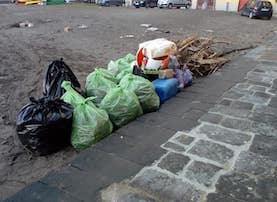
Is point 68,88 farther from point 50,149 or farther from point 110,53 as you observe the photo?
point 110,53

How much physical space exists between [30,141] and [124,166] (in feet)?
3.49

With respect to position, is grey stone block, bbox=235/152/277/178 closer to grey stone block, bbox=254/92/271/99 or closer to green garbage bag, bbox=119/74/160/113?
green garbage bag, bbox=119/74/160/113

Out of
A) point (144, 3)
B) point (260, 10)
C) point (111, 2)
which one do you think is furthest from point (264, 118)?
point (111, 2)

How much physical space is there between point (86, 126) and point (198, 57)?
353 cm

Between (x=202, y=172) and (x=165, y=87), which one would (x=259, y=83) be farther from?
(x=202, y=172)

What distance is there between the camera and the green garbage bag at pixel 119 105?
3660mm

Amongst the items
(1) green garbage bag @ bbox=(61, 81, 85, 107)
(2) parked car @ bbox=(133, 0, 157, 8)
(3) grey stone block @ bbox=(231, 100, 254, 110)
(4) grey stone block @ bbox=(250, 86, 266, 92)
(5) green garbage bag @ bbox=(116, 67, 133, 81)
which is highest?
(2) parked car @ bbox=(133, 0, 157, 8)

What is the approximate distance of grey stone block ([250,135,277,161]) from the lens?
305cm

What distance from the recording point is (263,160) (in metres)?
2.94

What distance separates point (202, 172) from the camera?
271 centimetres

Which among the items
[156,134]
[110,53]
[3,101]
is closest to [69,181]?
[156,134]

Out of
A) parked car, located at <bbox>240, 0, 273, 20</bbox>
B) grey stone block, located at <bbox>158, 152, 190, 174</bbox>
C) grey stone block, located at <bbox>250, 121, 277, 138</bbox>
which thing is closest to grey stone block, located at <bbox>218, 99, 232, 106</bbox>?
grey stone block, located at <bbox>250, 121, 277, 138</bbox>

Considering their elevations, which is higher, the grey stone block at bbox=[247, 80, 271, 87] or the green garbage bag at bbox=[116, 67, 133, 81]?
the green garbage bag at bbox=[116, 67, 133, 81]

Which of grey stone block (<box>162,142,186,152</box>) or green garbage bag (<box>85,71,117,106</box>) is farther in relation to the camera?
green garbage bag (<box>85,71,117,106</box>)
